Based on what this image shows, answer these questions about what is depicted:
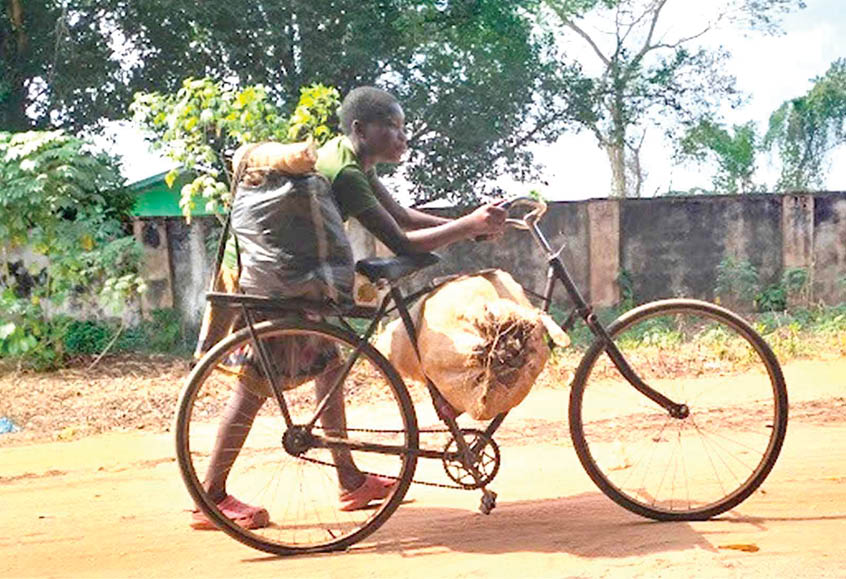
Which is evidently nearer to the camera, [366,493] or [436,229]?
[436,229]

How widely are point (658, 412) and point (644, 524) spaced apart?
2493mm

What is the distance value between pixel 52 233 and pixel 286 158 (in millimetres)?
6791

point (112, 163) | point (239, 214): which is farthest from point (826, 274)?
point (239, 214)

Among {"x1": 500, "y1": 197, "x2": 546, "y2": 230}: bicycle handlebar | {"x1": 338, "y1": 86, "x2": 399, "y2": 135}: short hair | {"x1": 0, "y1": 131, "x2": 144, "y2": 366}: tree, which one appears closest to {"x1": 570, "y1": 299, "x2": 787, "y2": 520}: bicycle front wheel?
{"x1": 500, "y1": 197, "x2": 546, "y2": 230}: bicycle handlebar

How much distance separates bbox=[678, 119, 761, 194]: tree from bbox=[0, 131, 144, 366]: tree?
15012mm

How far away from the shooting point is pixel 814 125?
2469 centimetres

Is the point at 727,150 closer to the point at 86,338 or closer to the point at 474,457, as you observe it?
the point at 86,338

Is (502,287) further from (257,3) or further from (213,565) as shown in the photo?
(257,3)

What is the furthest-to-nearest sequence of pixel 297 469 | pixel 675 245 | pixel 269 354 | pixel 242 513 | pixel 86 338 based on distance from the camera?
pixel 675 245, pixel 86 338, pixel 297 469, pixel 242 513, pixel 269 354

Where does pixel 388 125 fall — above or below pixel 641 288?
above

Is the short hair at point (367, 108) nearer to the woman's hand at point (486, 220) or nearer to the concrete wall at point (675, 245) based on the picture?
the woman's hand at point (486, 220)

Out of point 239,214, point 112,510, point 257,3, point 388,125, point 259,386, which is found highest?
point 257,3

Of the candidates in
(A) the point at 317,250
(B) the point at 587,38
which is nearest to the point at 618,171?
(B) the point at 587,38

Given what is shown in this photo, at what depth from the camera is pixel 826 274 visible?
1327cm
